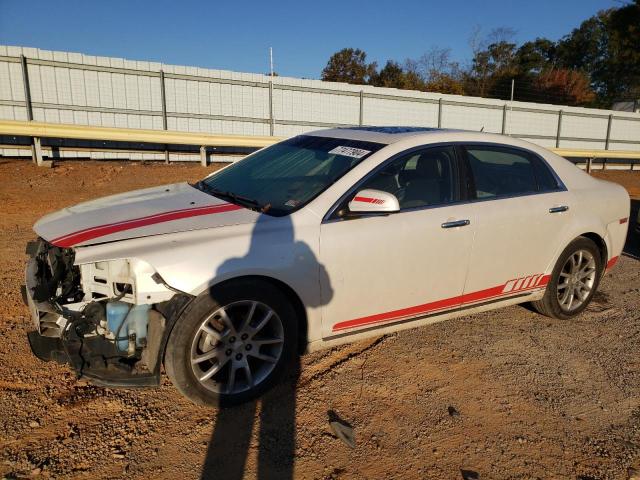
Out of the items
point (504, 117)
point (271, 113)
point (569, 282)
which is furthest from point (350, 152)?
point (504, 117)

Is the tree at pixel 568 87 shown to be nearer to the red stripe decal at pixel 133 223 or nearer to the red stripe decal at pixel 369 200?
the red stripe decal at pixel 369 200

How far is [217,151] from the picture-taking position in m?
14.1

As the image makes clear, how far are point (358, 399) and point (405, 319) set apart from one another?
72 centimetres

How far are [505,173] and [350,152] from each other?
1427 mm

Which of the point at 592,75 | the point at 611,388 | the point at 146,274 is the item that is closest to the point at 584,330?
the point at 611,388

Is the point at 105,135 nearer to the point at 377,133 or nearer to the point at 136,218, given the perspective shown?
the point at 377,133

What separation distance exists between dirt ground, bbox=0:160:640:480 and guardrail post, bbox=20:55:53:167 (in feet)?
23.7

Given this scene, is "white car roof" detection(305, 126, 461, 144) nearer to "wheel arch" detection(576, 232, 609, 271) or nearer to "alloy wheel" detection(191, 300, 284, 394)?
"alloy wheel" detection(191, 300, 284, 394)

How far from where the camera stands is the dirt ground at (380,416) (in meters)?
2.67

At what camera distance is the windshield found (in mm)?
3498

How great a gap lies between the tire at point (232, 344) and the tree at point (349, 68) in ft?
138

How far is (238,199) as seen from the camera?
11.8ft

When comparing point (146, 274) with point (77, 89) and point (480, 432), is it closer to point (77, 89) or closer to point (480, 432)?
point (480, 432)

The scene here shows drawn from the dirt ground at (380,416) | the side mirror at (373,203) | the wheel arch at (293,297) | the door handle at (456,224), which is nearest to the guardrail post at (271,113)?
the dirt ground at (380,416)
